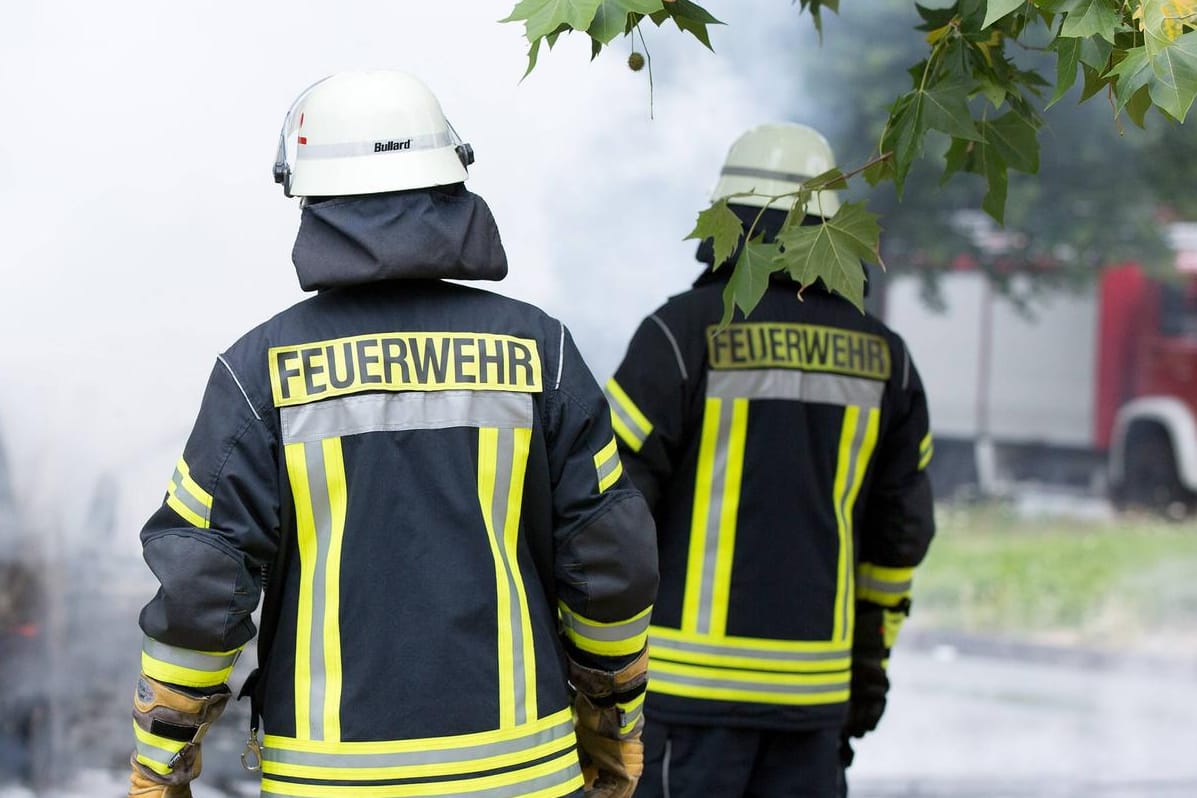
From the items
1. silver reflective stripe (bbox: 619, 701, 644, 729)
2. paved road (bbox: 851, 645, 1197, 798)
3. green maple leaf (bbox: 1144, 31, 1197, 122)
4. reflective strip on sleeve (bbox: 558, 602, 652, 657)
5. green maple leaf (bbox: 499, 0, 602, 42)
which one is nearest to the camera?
green maple leaf (bbox: 1144, 31, 1197, 122)

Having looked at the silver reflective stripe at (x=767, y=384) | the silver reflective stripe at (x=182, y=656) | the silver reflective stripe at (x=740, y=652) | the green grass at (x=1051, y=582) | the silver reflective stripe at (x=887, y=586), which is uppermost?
the silver reflective stripe at (x=767, y=384)

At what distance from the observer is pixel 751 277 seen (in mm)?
2238

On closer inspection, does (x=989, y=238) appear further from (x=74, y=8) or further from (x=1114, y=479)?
(x=74, y=8)

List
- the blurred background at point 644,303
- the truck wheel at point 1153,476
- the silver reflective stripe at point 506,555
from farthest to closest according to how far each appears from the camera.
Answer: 1. the truck wheel at point 1153,476
2. the blurred background at point 644,303
3. the silver reflective stripe at point 506,555

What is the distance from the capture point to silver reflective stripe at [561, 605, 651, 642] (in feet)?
6.74

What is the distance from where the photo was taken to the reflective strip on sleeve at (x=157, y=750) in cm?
185

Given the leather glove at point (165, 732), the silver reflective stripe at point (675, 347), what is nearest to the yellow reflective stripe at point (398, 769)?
the leather glove at point (165, 732)

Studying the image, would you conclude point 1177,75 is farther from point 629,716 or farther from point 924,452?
point 924,452

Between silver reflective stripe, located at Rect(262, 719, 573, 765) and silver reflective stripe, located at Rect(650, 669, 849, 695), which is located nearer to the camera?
silver reflective stripe, located at Rect(262, 719, 573, 765)

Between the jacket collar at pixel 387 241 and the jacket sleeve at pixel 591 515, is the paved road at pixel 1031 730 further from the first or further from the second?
the jacket collar at pixel 387 241

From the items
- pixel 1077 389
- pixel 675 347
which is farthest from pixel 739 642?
pixel 1077 389

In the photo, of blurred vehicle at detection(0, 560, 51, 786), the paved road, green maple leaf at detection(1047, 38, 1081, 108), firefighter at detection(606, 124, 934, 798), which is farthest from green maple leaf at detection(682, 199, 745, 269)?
the paved road

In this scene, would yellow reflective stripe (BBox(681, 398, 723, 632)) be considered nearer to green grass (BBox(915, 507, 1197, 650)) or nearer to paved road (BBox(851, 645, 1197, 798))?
paved road (BBox(851, 645, 1197, 798))

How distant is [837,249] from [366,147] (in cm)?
76
